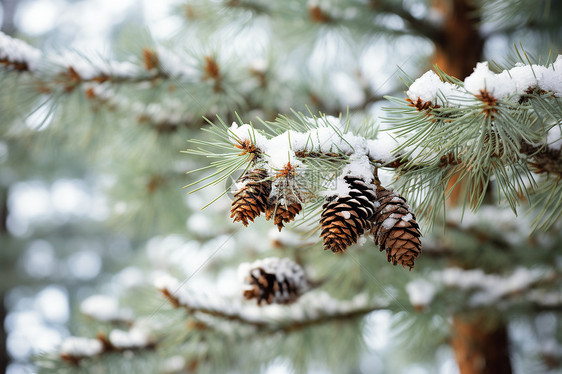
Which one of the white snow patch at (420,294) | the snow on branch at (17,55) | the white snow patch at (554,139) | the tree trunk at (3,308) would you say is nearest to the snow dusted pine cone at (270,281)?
the white snow patch at (420,294)

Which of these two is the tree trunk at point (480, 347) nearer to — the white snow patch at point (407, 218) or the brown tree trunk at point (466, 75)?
the brown tree trunk at point (466, 75)

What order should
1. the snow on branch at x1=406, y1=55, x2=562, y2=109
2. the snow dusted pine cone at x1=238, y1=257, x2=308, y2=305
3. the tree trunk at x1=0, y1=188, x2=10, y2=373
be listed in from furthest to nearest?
the tree trunk at x1=0, y1=188, x2=10, y2=373 < the snow dusted pine cone at x1=238, y1=257, x2=308, y2=305 < the snow on branch at x1=406, y1=55, x2=562, y2=109

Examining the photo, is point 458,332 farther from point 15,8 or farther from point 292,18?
point 15,8

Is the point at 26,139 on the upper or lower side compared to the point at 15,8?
lower

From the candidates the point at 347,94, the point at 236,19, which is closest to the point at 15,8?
the point at 236,19

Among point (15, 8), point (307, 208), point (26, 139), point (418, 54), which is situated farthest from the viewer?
point (15, 8)

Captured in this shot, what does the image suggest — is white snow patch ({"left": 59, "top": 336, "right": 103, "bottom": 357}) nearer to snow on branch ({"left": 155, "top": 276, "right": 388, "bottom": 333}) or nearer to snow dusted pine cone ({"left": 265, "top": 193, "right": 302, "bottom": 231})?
snow on branch ({"left": 155, "top": 276, "right": 388, "bottom": 333})

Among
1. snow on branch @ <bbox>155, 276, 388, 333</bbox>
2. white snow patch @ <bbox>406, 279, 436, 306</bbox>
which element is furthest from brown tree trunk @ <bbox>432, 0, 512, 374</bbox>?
snow on branch @ <bbox>155, 276, 388, 333</bbox>

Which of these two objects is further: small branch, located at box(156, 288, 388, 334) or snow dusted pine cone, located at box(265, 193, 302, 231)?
small branch, located at box(156, 288, 388, 334)

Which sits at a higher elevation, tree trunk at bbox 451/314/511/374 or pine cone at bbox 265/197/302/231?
Answer: pine cone at bbox 265/197/302/231
